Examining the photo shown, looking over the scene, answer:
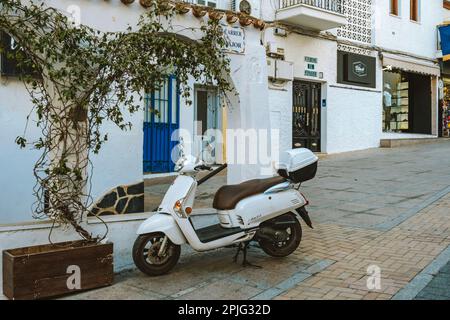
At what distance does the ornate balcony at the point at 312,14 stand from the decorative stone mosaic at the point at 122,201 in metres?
8.74

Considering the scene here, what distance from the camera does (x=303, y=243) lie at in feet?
19.4

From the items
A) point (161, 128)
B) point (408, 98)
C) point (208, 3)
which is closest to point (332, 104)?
point (208, 3)

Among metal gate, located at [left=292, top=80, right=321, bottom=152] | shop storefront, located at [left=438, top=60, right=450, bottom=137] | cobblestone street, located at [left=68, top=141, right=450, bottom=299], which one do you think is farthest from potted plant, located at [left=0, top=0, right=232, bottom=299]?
shop storefront, located at [left=438, top=60, right=450, bottom=137]

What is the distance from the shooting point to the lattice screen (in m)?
16.3

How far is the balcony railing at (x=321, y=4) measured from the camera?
46.2ft

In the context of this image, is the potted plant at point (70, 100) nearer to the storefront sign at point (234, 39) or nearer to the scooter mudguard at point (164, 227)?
the scooter mudguard at point (164, 227)

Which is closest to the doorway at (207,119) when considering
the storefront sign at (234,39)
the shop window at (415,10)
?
the storefront sign at (234,39)

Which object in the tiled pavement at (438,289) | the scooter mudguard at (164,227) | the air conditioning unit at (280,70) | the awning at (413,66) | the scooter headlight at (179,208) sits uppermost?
the awning at (413,66)

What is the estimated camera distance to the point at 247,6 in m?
13.2

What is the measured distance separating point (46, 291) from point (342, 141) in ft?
43.7

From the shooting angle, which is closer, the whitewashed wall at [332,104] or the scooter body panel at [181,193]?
the scooter body panel at [181,193]

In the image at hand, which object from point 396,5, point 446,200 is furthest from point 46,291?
point 396,5

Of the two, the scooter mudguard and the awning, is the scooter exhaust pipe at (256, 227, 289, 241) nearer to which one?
the scooter mudguard

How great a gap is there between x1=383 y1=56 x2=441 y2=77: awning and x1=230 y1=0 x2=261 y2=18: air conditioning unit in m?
6.32
